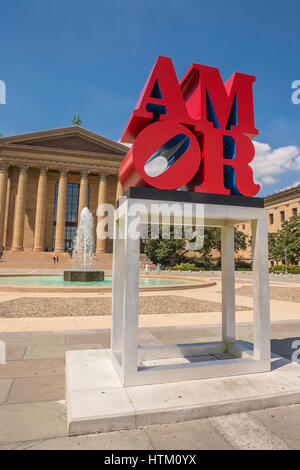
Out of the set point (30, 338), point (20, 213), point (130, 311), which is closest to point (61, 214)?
point (20, 213)

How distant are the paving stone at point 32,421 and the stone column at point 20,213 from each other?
60333 mm

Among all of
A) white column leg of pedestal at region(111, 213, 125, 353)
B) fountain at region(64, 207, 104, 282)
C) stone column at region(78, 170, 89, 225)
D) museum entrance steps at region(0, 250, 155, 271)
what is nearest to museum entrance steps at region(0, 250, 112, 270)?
museum entrance steps at region(0, 250, 155, 271)

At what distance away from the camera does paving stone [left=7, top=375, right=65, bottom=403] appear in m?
4.78

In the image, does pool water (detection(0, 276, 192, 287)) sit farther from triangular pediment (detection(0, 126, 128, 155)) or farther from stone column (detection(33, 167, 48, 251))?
triangular pediment (detection(0, 126, 128, 155))

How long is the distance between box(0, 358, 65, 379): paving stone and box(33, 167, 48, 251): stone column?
57.8 metres

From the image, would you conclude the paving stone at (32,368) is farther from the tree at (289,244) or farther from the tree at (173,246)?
the tree at (289,244)

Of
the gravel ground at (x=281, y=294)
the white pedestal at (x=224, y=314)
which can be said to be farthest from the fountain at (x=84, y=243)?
the white pedestal at (x=224, y=314)

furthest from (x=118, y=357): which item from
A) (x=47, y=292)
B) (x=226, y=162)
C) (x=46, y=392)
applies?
(x=47, y=292)

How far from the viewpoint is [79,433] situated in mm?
3781

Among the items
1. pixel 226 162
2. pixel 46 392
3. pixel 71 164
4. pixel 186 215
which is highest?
pixel 71 164

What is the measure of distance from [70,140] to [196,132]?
64.2m

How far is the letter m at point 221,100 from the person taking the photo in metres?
5.89
